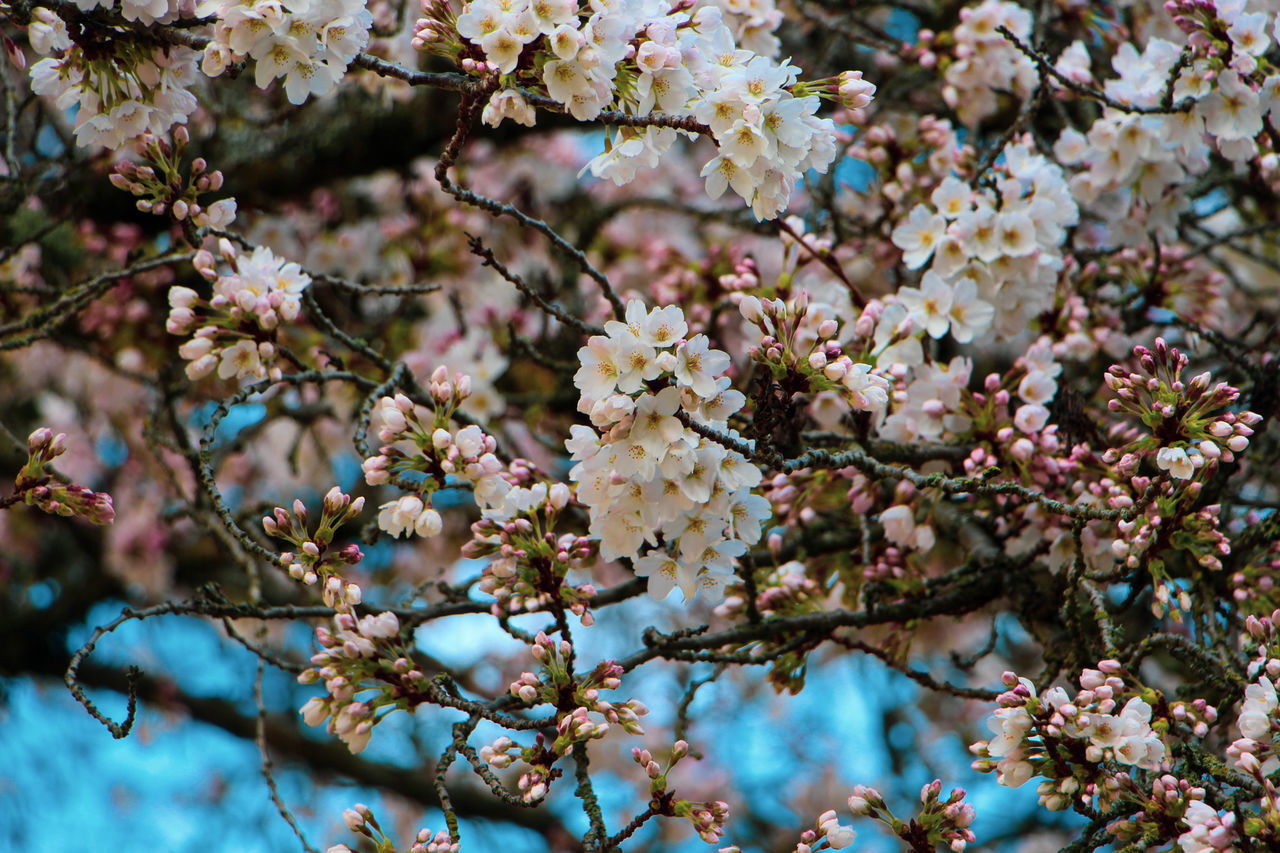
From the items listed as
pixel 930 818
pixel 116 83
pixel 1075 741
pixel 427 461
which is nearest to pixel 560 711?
pixel 427 461

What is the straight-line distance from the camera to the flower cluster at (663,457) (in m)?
1.72

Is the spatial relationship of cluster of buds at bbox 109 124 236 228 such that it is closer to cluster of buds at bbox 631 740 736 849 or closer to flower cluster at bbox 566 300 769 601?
flower cluster at bbox 566 300 769 601

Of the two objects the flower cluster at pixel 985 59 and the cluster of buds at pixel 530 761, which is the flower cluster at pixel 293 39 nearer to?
the cluster of buds at pixel 530 761

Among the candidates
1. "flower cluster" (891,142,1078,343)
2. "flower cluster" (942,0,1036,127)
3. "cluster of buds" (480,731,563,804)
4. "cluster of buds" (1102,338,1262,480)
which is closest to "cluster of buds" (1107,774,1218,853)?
"cluster of buds" (1102,338,1262,480)

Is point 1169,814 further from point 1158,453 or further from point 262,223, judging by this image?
point 262,223

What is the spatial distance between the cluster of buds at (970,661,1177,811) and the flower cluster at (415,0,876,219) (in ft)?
3.29

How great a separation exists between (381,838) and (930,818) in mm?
999

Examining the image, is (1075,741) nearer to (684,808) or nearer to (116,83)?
(684,808)

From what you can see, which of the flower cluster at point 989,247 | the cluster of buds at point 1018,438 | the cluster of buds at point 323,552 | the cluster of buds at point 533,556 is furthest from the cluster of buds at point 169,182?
the cluster of buds at point 1018,438

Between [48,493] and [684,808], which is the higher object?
[48,493]

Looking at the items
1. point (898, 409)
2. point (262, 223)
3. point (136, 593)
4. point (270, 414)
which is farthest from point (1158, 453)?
point (136, 593)

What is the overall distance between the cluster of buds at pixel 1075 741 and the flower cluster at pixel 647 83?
1.00 m

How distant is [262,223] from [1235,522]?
12.8ft

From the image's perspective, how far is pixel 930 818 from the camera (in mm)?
1909
